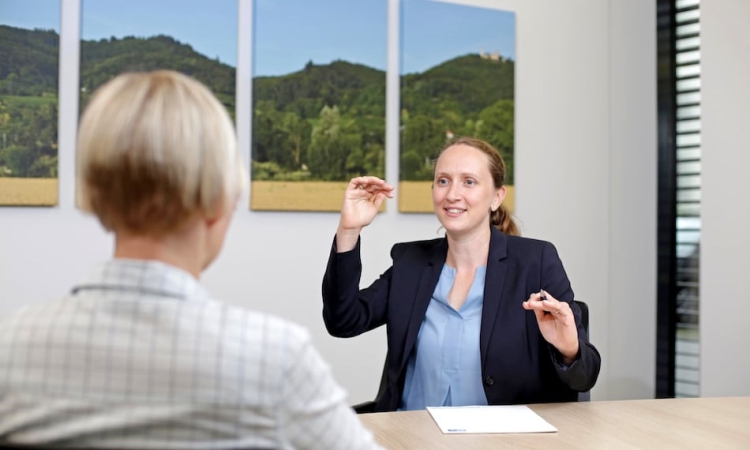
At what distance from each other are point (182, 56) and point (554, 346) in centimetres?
211

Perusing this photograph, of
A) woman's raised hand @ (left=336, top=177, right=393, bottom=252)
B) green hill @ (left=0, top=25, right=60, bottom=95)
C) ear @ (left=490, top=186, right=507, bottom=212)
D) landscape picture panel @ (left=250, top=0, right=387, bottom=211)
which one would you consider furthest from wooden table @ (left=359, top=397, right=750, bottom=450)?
green hill @ (left=0, top=25, right=60, bottom=95)

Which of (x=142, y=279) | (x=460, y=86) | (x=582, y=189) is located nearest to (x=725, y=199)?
(x=582, y=189)

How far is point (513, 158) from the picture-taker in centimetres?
389

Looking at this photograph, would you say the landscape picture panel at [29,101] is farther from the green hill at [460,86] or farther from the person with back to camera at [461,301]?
the green hill at [460,86]

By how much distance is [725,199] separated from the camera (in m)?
3.60

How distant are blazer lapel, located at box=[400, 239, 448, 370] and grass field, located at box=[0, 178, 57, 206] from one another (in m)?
1.61

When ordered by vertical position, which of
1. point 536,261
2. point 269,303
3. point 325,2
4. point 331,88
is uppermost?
point 325,2

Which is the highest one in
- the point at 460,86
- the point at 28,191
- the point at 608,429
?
the point at 460,86

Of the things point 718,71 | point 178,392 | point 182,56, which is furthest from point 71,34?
point 718,71

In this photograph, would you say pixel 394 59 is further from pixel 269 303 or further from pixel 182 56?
pixel 269 303

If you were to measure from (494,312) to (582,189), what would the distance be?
80.9 inches

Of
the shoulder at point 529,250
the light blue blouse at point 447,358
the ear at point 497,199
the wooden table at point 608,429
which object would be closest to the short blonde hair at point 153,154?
the wooden table at point 608,429

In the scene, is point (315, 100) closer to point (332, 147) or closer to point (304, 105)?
point (304, 105)

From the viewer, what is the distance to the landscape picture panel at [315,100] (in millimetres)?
3381
